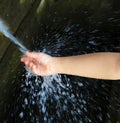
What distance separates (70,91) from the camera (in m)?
2.61

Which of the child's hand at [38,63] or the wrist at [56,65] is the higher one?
the child's hand at [38,63]

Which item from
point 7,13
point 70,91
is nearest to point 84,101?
point 70,91

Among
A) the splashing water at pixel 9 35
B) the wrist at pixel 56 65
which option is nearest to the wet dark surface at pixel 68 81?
the splashing water at pixel 9 35

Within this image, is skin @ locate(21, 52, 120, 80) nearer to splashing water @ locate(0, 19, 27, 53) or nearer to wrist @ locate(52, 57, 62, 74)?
wrist @ locate(52, 57, 62, 74)

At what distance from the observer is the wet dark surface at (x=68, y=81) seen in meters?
2.39

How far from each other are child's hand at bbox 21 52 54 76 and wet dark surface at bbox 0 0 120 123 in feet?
1.86

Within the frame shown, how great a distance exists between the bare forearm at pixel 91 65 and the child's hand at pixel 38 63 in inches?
1.8

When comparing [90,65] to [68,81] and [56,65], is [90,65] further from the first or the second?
[68,81]

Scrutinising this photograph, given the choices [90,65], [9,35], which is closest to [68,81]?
[9,35]

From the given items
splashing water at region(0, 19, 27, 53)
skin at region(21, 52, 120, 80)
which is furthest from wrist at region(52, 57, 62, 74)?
splashing water at region(0, 19, 27, 53)

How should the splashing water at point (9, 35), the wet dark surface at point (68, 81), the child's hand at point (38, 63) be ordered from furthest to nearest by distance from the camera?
the wet dark surface at point (68, 81) → the splashing water at point (9, 35) → the child's hand at point (38, 63)

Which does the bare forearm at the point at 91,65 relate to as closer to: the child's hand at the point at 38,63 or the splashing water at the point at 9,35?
the child's hand at the point at 38,63

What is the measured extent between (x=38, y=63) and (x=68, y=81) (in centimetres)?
91

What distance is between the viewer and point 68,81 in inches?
104
